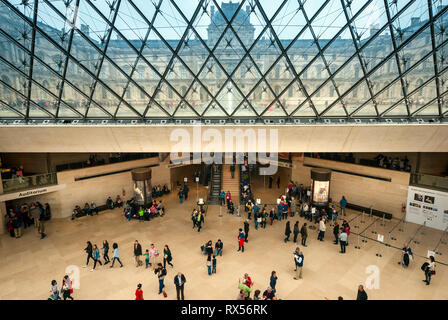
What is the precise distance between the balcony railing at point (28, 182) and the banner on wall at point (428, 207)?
2089cm

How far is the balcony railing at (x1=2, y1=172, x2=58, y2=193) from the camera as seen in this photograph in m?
14.9

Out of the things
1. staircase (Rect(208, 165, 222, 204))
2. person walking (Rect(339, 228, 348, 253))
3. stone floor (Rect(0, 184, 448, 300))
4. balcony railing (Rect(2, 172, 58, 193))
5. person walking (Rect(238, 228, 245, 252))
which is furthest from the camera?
staircase (Rect(208, 165, 222, 204))

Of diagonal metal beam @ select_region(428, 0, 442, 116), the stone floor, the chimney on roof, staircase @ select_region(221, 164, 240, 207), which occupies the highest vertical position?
the chimney on roof

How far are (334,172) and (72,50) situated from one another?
17.1 meters

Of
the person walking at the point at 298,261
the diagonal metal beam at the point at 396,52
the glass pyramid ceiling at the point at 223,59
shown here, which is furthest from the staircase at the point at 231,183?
the diagonal metal beam at the point at 396,52

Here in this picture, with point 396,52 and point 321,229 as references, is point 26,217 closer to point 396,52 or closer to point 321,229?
point 321,229

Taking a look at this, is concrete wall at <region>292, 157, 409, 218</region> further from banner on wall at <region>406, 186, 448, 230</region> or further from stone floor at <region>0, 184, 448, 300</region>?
stone floor at <region>0, 184, 448, 300</region>

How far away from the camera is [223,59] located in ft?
39.3

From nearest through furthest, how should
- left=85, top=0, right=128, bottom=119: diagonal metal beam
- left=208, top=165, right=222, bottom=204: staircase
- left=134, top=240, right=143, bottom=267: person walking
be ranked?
1. left=85, top=0, right=128, bottom=119: diagonal metal beam
2. left=134, top=240, right=143, bottom=267: person walking
3. left=208, top=165, right=222, bottom=204: staircase

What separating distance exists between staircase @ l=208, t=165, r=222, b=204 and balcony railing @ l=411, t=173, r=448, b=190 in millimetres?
12056

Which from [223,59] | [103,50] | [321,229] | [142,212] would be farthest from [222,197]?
[103,50]

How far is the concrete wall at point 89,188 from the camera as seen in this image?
16969 millimetres

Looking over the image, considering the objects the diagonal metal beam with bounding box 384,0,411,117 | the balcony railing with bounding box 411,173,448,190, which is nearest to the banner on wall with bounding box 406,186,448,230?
the balcony railing with bounding box 411,173,448,190

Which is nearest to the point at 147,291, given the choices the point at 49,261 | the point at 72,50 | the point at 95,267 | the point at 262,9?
the point at 95,267
